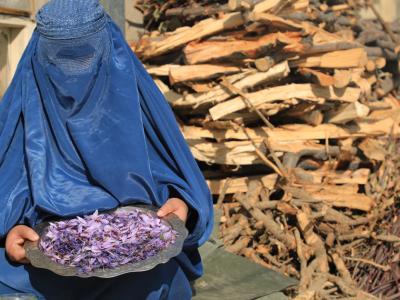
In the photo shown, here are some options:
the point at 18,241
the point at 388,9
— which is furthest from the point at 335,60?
the point at 388,9

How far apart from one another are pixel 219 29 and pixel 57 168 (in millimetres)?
2671

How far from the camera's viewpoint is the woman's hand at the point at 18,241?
2.77m

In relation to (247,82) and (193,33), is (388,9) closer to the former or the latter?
(193,33)

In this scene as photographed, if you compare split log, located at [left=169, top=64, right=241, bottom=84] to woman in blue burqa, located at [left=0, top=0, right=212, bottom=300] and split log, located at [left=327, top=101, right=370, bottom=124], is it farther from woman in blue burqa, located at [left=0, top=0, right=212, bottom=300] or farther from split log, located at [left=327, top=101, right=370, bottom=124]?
woman in blue burqa, located at [left=0, top=0, right=212, bottom=300]

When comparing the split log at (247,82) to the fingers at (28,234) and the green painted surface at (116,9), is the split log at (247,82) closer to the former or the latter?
the green painted surface at (116,9)

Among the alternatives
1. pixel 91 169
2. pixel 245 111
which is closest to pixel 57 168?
pixel 91 169

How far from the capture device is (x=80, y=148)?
2932mm

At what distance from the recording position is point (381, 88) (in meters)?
7.36

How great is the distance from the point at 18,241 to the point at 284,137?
2.93 meters

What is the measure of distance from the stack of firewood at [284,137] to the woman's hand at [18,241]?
84.8 inches

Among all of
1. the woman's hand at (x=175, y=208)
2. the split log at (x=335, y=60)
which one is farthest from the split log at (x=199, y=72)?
the woman's hand at (x=175, y=208)

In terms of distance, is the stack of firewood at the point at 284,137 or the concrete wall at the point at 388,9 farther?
the concrete wall at the point at 388,9

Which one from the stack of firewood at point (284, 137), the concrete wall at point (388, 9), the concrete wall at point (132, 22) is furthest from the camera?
the concrete wall at point (388, 9)

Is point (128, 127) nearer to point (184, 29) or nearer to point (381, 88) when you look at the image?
point (184, 29)
